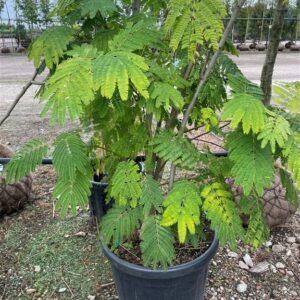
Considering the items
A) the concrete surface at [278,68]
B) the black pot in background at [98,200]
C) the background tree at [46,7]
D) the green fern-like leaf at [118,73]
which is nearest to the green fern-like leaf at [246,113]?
the green fern-like leaf at [118,73]

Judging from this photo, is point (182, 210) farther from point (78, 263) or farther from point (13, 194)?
point (13, 194)

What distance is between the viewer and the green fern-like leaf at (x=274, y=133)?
45.9 inches

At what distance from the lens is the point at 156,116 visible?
4.56 ft

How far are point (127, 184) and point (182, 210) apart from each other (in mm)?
250

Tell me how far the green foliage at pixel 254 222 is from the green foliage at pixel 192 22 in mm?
717

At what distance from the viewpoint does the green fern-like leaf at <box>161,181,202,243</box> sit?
131 cm

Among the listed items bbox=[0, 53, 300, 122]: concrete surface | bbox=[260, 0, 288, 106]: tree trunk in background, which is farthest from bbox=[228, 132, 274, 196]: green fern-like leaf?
bbox=[0, 53, 300, 122]: concrete surface

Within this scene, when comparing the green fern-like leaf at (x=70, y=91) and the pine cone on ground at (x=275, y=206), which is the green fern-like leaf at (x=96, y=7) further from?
the pine cone on ground at (x=275, y=206)

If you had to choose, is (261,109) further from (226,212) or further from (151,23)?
(151,23)

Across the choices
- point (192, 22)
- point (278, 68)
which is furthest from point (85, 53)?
point (278, 68)

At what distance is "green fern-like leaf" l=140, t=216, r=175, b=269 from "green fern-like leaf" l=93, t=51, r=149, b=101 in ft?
1.98

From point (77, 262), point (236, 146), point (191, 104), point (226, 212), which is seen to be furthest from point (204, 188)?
point (77, 262)

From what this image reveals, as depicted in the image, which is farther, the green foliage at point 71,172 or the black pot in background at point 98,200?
the black pot in background at point 98,200

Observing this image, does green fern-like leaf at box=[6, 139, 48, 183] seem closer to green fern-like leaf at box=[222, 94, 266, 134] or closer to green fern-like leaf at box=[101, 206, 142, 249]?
green fern-like leaf at box=[101, 206, 142, 249]
